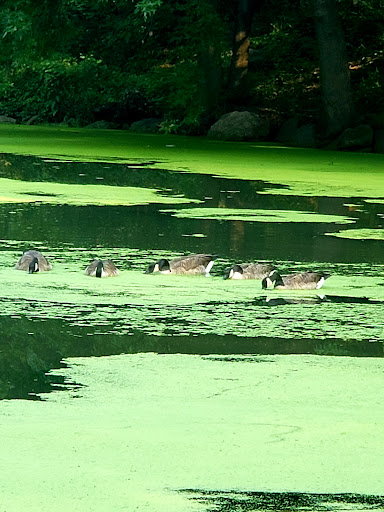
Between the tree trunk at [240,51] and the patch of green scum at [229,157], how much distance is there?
2.40 meters

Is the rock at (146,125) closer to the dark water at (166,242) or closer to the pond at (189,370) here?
the dark water at (166,242)

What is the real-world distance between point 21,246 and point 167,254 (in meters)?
0.88

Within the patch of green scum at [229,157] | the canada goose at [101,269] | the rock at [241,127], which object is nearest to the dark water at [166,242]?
the canada goose at [101,269]

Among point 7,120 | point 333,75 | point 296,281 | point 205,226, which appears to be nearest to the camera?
point 296,281

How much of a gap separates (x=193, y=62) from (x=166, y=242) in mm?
17800

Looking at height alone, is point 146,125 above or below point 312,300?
above

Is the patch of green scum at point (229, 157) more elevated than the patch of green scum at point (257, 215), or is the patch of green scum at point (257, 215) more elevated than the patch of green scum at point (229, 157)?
the patch of green scum at point (229, 157)

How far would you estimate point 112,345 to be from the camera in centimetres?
503

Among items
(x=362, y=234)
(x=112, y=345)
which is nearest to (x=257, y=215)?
(x=362, y=234)

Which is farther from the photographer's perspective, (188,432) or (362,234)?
(362,234)

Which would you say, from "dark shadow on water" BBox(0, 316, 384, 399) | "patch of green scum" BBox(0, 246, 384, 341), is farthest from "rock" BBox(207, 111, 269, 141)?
"dark shadow on water" BBox(0, 316, 384, 399)

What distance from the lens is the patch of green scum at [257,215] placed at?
32.0ft

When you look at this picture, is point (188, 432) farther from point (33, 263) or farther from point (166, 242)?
point (166, 242)

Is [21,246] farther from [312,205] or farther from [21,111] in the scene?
[21,111]
